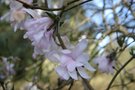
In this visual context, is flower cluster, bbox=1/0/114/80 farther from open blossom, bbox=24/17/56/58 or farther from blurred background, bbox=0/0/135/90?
blurred background, bbox=0/0/135/90

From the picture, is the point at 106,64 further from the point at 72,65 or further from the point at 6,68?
the point at 6,68

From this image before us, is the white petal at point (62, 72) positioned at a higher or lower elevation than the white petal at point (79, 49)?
lower

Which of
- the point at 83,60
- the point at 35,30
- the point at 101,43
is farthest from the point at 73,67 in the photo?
the point at 101,43

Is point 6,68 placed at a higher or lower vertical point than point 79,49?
lower

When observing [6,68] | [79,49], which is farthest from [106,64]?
[6,68]

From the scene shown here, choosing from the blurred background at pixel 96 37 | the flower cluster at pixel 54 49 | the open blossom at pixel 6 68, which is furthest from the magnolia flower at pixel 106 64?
the open blossom at pixel 6 68

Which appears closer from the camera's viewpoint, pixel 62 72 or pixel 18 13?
pixel 62 72

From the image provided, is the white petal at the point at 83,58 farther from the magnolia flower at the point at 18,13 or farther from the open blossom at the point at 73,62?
the magnolia flower at the point at 18,13
